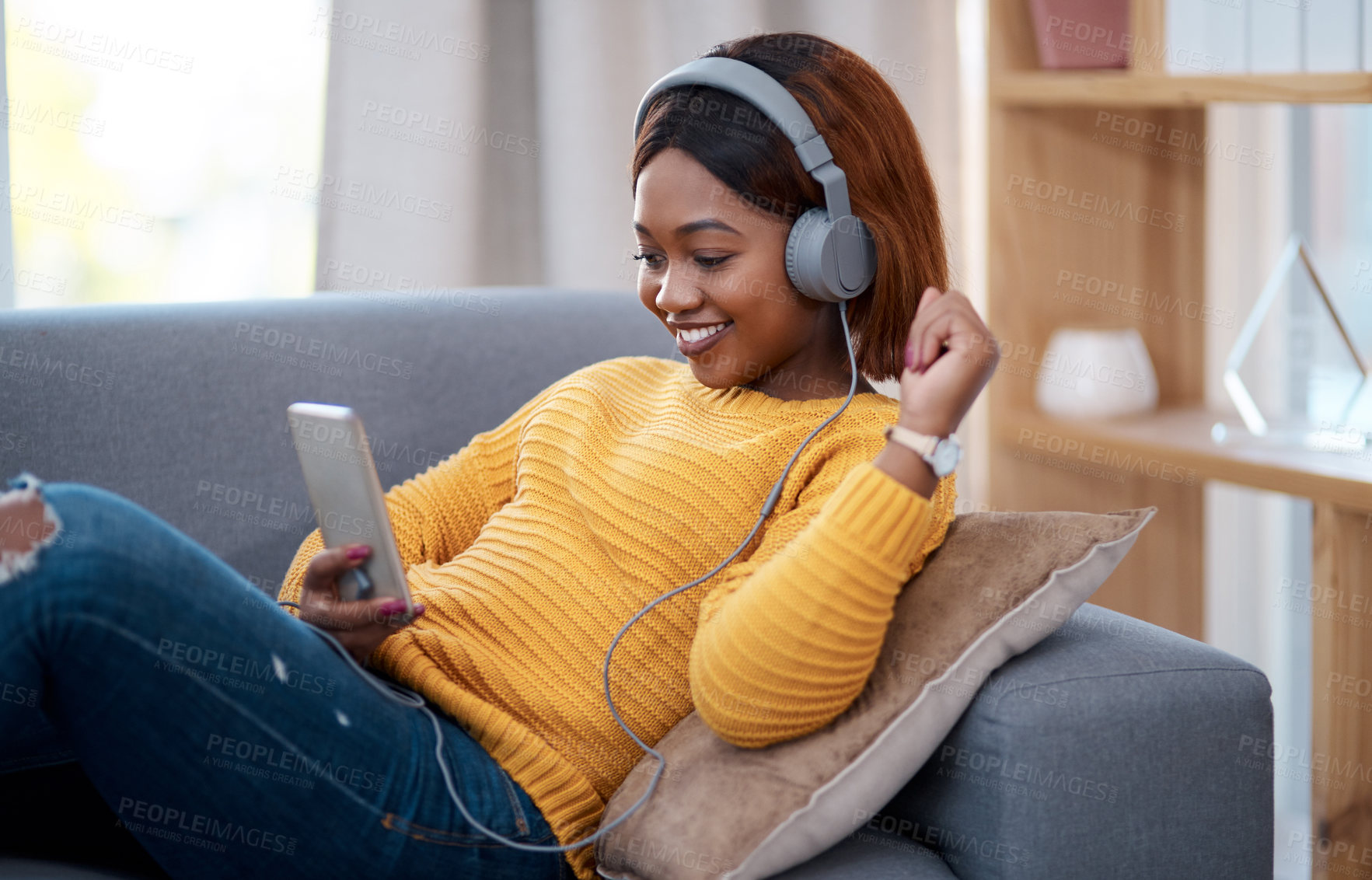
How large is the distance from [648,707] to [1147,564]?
120 cm

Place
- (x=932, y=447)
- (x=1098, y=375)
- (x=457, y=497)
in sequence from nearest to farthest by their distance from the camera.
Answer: (x=932, y=447) → (x=457, y=497) → (x=1098, y=375)

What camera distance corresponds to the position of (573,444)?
1.14 meters

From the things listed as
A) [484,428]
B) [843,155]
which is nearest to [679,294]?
[843,155]

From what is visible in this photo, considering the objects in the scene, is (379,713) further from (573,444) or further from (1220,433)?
(1220,433)

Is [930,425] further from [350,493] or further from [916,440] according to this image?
[350,493]

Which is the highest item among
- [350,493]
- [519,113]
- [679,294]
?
[519,113]

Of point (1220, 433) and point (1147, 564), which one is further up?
point (1220, 433)

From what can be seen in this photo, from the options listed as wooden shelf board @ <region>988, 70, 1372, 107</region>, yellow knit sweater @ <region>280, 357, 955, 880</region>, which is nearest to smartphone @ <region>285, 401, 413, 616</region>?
yellow knit sweater @ <region>280, 357, 955, 880</region>

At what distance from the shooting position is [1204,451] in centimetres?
157

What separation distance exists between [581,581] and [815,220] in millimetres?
373

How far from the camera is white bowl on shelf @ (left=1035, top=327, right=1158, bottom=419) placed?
179 cm

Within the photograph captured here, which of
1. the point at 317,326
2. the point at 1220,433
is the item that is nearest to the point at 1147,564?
the point at 1220,433

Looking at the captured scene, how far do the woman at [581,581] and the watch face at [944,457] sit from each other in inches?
0.4

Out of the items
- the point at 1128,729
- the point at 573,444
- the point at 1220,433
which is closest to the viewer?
the point at 1128,729
